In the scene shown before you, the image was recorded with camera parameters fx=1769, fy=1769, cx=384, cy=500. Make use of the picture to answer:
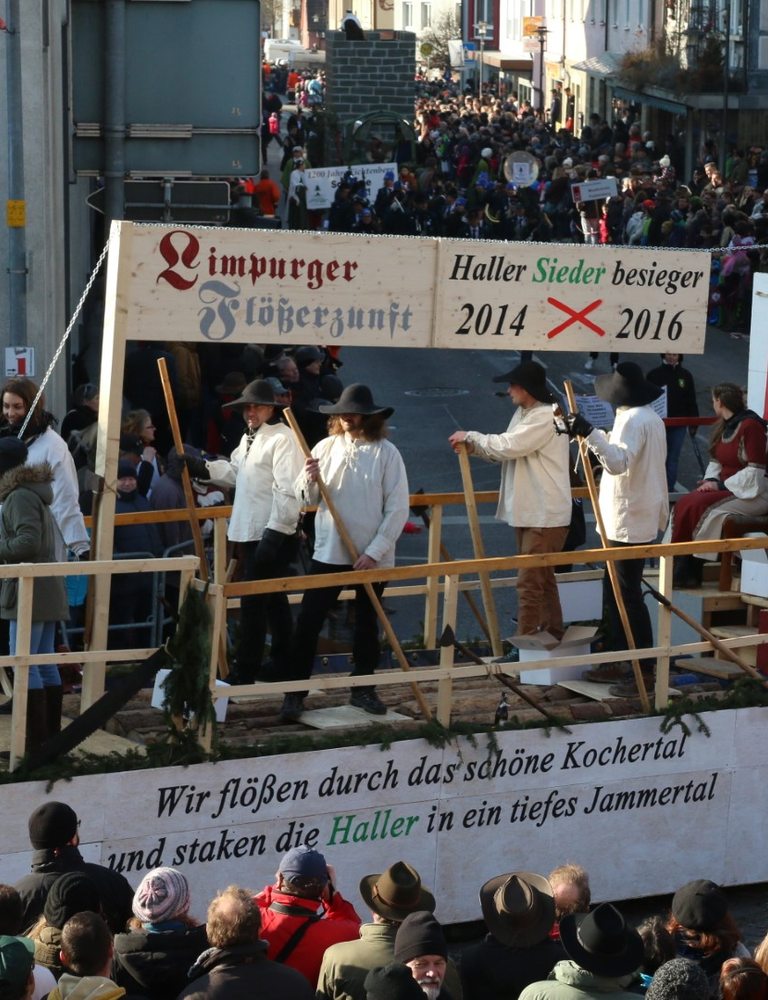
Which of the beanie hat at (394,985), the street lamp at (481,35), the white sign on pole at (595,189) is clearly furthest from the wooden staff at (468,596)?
the street lamp at (481,35)

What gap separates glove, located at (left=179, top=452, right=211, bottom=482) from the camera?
9.45 metres

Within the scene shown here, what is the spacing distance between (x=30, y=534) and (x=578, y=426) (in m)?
2.92

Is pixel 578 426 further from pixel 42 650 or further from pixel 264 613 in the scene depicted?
pixel 42 650

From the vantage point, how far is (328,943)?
6.57m

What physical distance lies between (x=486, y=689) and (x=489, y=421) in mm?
13377

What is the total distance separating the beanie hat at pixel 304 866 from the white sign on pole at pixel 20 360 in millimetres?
8910

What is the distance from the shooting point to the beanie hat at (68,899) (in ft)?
20.6

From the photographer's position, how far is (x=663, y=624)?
372 inches

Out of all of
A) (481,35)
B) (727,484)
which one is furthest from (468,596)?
(481,35)

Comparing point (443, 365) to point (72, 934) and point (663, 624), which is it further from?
point (72, 934)

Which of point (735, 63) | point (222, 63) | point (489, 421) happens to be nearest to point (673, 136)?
point (735, 63)

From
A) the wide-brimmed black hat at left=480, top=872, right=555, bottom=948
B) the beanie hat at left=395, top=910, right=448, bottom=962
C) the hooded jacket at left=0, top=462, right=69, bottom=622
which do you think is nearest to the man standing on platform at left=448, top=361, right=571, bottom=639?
the hooded jacket at left=0, top=462, right=69, bottom=622

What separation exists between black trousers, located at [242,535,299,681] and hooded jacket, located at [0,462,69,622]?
1149mm

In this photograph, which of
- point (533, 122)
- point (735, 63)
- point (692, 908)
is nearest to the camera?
point (692, 908)
